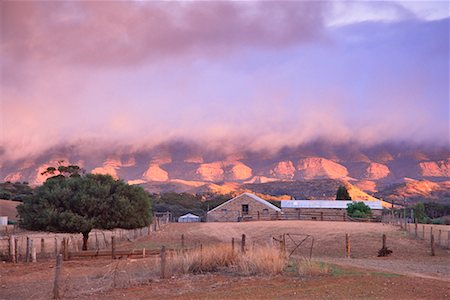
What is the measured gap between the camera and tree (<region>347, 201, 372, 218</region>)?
79938 millimetres

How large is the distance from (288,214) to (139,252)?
60214mm

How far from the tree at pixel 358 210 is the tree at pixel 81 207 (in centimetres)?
5200

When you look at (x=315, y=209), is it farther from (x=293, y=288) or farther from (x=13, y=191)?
(x=293, y=288)

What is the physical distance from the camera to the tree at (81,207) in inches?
1209

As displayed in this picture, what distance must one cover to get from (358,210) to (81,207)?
58.2m

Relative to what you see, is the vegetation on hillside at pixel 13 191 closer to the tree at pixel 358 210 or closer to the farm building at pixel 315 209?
the farm building at pixel 315 209

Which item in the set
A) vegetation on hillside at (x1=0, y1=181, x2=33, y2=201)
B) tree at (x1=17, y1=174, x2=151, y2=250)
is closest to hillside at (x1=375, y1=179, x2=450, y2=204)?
vegetation on hillside at (x1=0, y1=181, x2=33, y2=201)

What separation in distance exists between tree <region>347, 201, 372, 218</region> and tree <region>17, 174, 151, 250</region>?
52001 mm

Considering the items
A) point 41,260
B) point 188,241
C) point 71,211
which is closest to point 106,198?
point 71,211

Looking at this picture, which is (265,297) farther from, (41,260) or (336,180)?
(336,180)

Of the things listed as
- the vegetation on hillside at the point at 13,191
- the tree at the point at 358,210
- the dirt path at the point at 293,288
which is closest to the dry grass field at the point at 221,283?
the dirt path at the point at 293,288

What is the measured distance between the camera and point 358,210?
8200 cm

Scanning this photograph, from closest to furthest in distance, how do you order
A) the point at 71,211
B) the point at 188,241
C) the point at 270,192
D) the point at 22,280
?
the point at 22,280 < the point at 71,211 < the point at 188,241 < the point at 270,192

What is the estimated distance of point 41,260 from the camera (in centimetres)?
2781
